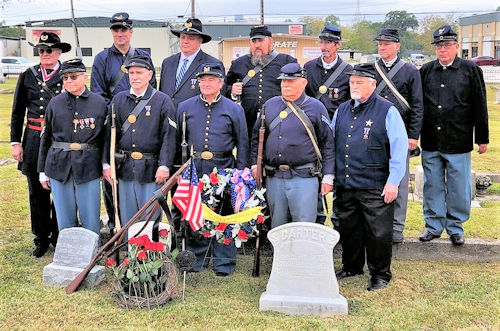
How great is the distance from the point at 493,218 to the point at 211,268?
12.1ft

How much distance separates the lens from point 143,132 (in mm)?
5199

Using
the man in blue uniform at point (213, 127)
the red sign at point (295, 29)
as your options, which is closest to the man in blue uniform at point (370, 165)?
the man in blue uniform at point (213, 127)

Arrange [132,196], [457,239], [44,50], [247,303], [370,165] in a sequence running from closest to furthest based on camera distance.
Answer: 1. [247,303]
2. [370,165]
3. [132,196]
4. [457,239]
5. [44,50]

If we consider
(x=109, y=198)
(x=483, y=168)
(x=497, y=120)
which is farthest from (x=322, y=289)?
(x=497, y=120)

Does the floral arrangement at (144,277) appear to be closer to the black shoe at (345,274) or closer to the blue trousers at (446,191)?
the black shoe at (345,274)

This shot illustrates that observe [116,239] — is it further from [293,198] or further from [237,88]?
[237,88]

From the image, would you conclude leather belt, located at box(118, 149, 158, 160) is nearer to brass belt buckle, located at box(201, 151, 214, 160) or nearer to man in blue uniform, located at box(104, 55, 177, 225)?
man in blue uniform, located at box(104, 55, 177, 225)

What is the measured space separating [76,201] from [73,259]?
2.07 ft

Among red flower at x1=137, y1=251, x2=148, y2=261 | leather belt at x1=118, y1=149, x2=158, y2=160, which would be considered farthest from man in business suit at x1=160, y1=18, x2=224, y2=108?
red flower at x1=137, y1=251, x2=148, y2=261

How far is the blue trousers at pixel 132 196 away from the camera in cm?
529

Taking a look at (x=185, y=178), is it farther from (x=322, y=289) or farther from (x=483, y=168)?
(x=483, y=168)

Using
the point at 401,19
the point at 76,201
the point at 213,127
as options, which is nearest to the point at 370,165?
the point at 213,127

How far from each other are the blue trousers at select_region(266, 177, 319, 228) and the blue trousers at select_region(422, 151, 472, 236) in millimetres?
1400

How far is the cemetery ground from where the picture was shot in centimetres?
430
